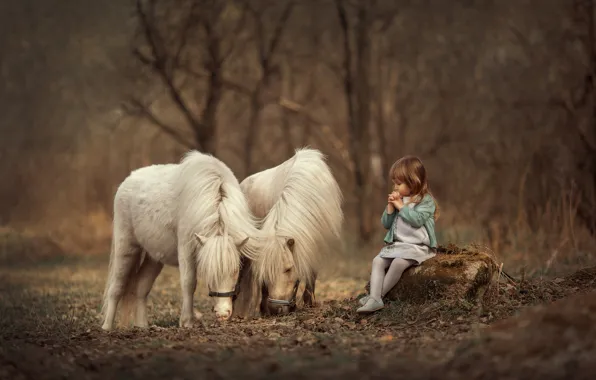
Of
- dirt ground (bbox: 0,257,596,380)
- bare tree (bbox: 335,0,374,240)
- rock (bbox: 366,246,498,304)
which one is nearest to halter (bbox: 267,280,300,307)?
dirt ground (bbox: 0,257,596,380)

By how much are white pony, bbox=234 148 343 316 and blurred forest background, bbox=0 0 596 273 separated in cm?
547

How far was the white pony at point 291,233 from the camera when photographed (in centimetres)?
734

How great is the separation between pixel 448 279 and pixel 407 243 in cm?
47

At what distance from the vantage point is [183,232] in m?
7.69

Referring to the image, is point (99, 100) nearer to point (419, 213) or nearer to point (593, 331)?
point (419, 213)

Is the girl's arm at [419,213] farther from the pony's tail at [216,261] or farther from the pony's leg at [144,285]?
the pony's leg at [144,285]

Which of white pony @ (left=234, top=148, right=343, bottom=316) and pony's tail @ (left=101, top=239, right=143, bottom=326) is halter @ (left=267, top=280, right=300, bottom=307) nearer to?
white pony @ (left=234, top=148, right=343, bottom=316)

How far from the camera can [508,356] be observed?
4.23 metres

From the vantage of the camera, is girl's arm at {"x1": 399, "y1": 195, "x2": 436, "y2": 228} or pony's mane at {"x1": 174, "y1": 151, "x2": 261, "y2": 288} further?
pony's mane at {"x1": 174, "y1": 151, "x2": 261, "y2": 288}

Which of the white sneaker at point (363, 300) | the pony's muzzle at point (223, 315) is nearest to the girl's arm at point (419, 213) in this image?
the white sneaker at point (363, 300)

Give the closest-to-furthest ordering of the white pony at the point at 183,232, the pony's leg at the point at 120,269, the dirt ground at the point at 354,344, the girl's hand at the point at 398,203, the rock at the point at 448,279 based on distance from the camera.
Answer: the dirt ground at the point at 354,344, the rock at the point at 448,279, the girl's hand at the point at 398,203, the white pony at the point at 183,232, the pony's leg at the point at 120,269

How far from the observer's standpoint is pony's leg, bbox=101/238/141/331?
9.09 m

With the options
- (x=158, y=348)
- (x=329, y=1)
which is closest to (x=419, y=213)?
(x=158, y=348)

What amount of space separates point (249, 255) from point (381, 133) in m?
13.6
